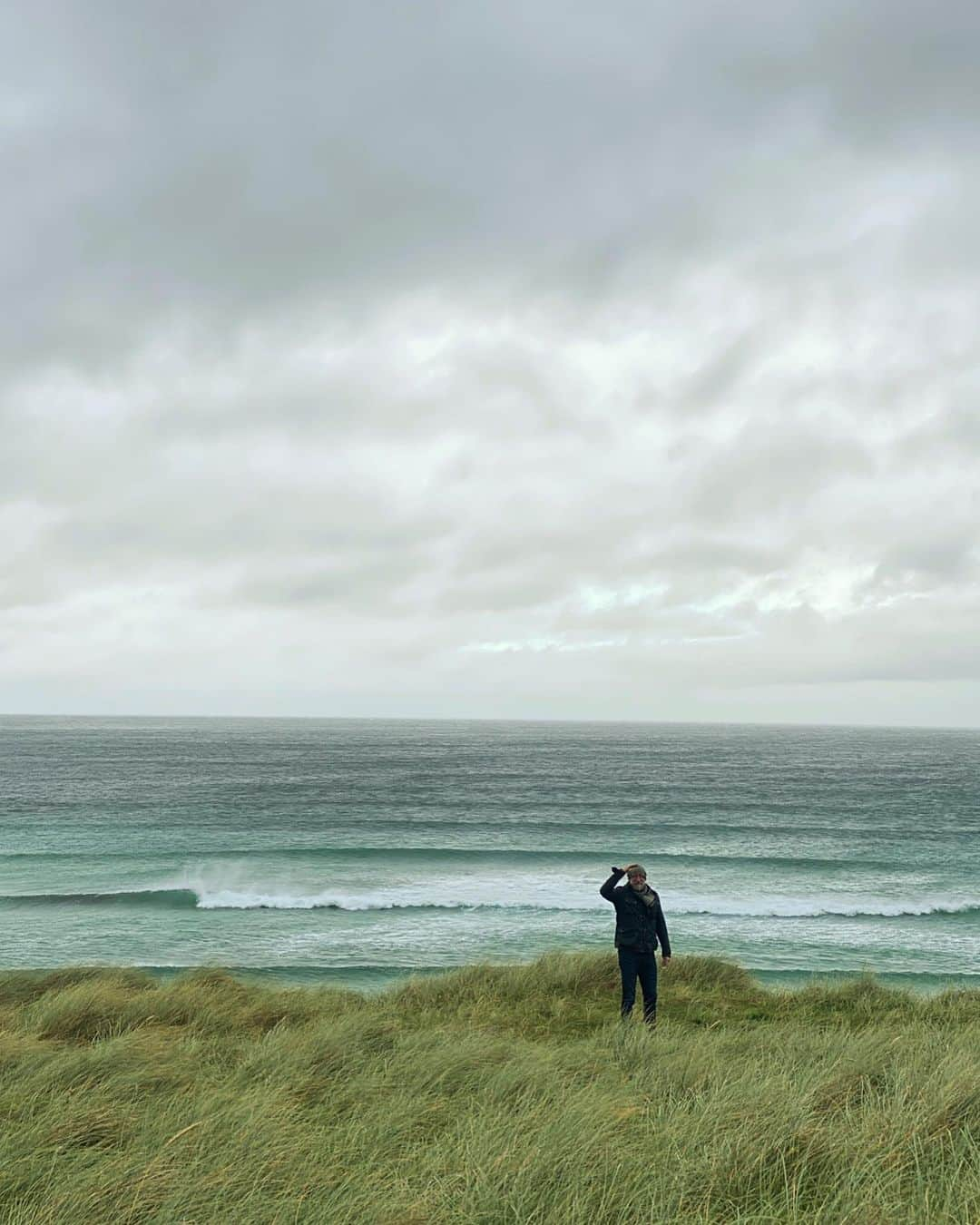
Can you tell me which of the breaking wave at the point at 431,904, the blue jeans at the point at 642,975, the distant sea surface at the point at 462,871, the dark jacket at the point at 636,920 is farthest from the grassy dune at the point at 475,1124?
the breaking wave at the point at 431,904

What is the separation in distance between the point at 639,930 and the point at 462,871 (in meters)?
21.8

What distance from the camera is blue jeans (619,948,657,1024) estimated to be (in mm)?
10383

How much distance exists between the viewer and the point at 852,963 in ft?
64.9

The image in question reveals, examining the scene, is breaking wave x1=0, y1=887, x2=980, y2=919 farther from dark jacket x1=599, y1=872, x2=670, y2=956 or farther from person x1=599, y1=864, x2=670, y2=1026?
dark jacket x1=599, y1=872, x2=670, y2=956

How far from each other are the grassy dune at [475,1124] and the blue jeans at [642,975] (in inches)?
22.8

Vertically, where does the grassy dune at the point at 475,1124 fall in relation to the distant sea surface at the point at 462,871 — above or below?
above

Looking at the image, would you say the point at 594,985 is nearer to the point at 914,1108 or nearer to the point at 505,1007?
the point at 505,1007

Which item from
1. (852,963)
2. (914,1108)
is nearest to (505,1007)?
(914,1108)

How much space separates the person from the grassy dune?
0.68m

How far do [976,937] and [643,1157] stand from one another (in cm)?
2342

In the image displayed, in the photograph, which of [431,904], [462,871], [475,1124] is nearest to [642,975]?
[475,1124]

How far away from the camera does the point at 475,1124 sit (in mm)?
5199

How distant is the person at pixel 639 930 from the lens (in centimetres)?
1019

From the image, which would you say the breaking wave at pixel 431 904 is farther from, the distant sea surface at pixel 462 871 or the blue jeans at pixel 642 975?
the blue jeans at pixel 642 975
